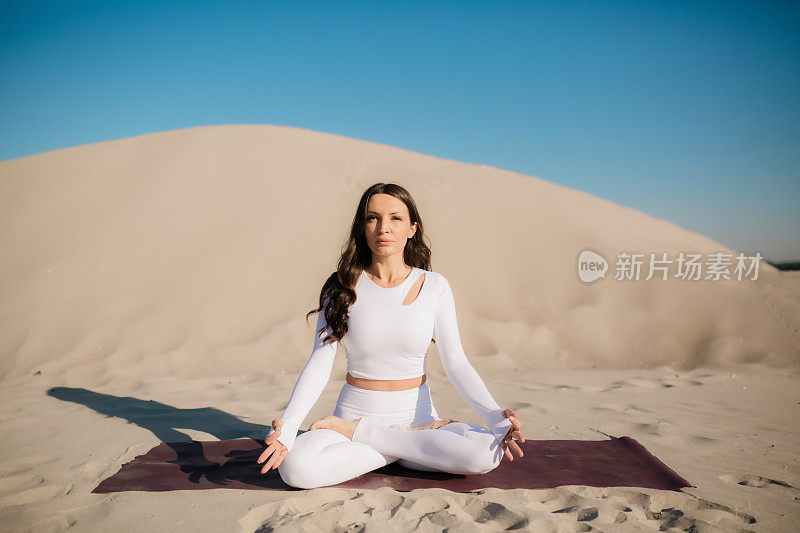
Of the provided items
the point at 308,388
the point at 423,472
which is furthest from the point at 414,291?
the point at 423,472

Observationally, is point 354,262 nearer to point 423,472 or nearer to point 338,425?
point 338,425

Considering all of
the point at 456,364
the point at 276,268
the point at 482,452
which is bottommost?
the point at 482,452

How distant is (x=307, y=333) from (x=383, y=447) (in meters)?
4.30

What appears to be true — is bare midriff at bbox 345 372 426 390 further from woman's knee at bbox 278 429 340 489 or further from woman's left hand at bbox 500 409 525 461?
woman's left hand at bbox 500 409 525 461

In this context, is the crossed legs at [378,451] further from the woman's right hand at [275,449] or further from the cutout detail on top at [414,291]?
the cutout detail on top at [414,291]

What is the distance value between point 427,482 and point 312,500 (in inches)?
26.2

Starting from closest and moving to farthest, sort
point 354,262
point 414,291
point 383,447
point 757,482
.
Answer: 1. point 383,447
2. point 757,482
3. point 414,291
4. point 354,262

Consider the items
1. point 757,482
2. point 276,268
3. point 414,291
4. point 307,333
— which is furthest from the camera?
point 276,268

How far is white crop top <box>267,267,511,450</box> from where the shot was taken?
9.86ft

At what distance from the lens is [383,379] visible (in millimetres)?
3088

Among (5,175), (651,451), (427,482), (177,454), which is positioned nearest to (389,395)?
(427,482)

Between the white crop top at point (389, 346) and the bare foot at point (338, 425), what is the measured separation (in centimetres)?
11

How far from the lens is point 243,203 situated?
985 centimetres

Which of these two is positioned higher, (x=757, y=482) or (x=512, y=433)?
(x=512, y=433)
